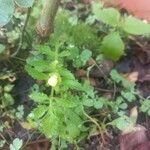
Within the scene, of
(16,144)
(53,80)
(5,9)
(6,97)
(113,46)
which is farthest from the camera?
(113,46)

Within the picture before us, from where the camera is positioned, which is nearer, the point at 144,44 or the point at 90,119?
the point at 90,119

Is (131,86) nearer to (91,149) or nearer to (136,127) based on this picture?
(136,127)

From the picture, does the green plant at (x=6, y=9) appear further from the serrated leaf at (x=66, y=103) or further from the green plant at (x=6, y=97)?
the green plant at (x=6, y=97)

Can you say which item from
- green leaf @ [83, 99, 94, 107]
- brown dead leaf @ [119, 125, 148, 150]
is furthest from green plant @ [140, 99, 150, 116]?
green leaf @ [83, 99, 94, 107]

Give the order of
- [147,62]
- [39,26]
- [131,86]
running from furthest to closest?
[147,62], [131,86], [39,26]

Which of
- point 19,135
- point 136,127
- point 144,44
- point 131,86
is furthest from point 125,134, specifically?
point 144,44

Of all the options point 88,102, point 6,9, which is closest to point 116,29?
point 88,102

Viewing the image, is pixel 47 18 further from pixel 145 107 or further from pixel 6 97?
pixel 145 107
